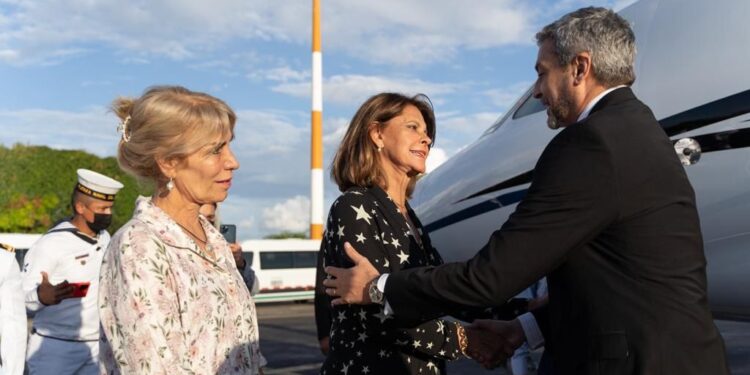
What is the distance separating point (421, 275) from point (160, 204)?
0.91m

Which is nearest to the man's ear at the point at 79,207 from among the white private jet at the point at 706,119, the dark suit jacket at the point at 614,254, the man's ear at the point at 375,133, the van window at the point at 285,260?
the white private jet at the point at 706,119

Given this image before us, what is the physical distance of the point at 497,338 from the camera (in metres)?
2.96

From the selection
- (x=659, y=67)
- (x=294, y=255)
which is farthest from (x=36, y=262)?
(x=294, y=255)

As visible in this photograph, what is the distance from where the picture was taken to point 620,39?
2.38m

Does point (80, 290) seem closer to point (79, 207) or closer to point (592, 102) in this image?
point (79, 207)

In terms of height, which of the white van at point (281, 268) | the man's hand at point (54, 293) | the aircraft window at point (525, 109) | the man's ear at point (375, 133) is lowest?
the white van at point (281, 268)

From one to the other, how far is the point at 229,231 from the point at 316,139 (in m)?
36.6

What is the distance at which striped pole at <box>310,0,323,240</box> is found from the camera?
1586 inches

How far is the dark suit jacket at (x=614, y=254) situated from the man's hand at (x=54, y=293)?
372 centimetres

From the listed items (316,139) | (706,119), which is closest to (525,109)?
(706,119)

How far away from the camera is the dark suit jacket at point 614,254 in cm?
211

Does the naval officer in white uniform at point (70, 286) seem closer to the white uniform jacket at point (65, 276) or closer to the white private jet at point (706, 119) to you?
the white uniform jacket at point (65, 276)

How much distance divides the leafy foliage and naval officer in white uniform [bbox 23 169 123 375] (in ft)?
116

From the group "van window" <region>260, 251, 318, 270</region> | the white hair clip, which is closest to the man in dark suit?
the white hair clip
